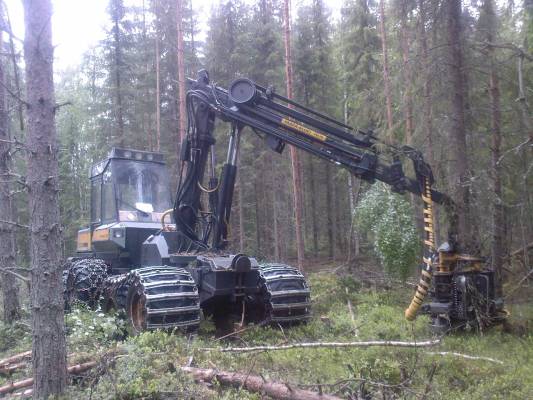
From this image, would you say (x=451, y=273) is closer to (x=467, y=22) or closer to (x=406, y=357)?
(x=406, y=357)

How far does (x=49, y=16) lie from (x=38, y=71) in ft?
1.76

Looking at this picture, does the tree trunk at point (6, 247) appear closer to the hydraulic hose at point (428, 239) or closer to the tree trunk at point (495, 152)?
the hydraulic hose at point (428, 239)

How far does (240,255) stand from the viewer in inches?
315

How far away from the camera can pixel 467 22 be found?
962 centimetres

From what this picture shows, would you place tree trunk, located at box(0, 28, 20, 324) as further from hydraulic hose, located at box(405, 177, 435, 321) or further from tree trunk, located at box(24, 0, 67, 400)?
hydraulic hose, located at box(405, 177, 435, 321)

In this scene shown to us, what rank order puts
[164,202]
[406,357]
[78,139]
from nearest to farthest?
[406,357] → [164,202] → [78,139]

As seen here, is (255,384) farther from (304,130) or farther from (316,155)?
(304,130)

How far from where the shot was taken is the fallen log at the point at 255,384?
4.58 meters

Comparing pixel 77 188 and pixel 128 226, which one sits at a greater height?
pixel 77 188

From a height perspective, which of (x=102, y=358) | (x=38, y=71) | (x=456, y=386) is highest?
(x=38, y=71)

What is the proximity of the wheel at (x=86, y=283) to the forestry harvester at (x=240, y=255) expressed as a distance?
29 millimetres

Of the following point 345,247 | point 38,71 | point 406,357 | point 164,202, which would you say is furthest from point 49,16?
point 345,247

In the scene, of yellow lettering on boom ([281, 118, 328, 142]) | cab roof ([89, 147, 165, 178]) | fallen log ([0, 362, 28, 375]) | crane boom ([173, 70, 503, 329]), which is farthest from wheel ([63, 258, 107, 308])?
yellow lettering on boom ([281, 118, 328, 142])

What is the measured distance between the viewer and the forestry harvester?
25.6 feet
